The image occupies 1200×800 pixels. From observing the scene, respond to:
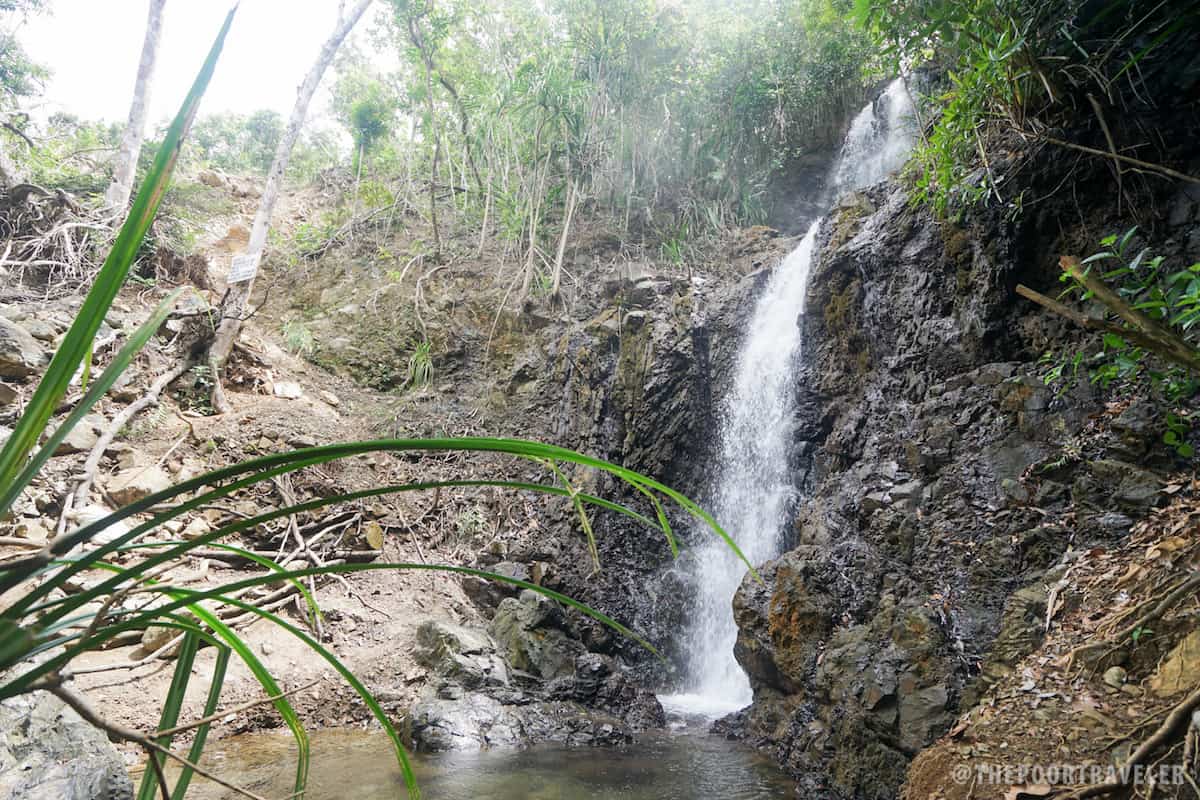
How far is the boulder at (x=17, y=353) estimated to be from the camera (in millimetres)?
5332

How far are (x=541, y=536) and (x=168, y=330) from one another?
499 centimetres

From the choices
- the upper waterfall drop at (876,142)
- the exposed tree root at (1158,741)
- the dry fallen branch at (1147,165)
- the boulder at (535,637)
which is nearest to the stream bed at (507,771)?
the boulder at (535,637)

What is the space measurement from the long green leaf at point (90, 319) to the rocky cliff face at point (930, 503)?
3.62 m

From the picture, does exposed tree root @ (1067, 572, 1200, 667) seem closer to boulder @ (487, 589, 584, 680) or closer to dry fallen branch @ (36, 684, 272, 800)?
dry fallen branch @ (36, 684, 272, 800)

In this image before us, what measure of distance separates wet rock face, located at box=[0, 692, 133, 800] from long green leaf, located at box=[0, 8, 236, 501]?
2.15 meters

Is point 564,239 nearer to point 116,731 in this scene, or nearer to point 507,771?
point 507,771

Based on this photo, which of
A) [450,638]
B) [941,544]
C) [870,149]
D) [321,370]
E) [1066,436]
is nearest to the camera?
[1066,436]

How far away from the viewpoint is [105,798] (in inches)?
81.0

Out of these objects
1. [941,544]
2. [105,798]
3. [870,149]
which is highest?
[870,149]

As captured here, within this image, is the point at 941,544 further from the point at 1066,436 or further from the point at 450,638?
the point at 450,638

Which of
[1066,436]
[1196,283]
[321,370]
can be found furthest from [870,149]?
[321,370]

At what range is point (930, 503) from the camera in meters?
3.92

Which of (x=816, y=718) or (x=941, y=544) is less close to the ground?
(x=941, y=544)

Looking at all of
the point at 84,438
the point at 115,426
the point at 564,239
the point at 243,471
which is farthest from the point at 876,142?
the point at 243,471
